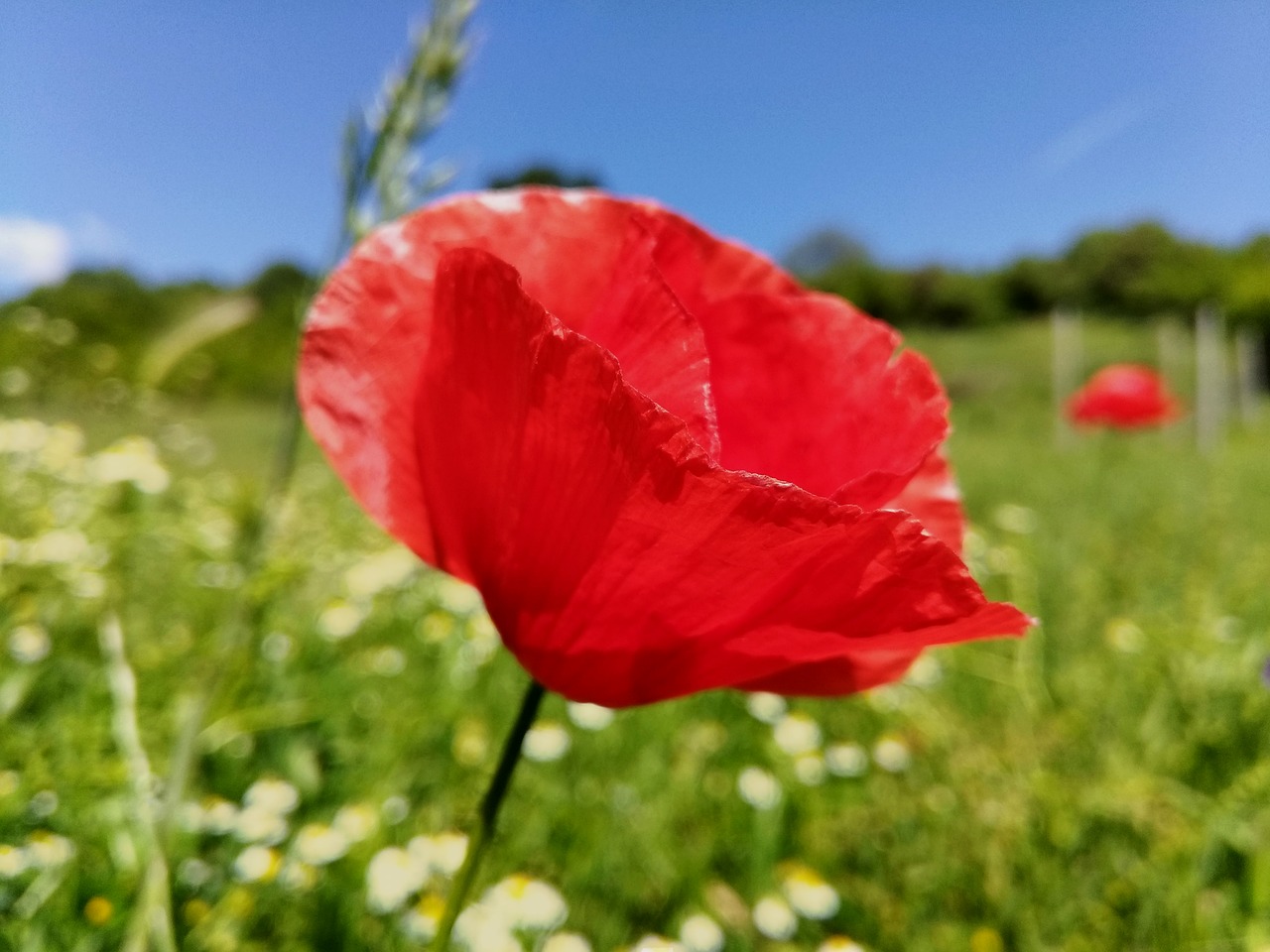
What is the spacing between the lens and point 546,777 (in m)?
1.28

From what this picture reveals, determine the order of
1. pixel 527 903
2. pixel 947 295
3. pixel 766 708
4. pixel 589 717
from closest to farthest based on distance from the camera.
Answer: pixel 527 903, pixel 589 717, pixel 766 708, pixel 947 295

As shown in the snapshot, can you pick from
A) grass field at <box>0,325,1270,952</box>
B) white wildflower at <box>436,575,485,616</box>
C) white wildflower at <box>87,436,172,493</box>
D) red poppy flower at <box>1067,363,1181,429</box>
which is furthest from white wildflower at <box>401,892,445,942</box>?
red poppy flower at <box>1067,363,1181,429</box>

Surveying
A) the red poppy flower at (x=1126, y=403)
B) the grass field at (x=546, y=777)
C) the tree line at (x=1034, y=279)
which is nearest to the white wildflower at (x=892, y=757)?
the grass field at (x=546, y=777)

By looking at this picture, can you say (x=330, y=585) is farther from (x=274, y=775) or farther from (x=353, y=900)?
(x=353, y=900)

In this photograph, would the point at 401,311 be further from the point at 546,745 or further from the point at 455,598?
the point at 455,598

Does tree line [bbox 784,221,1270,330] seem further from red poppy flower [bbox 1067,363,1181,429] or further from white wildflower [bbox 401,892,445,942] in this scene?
white wildflower [bbox 401,892,445,942]

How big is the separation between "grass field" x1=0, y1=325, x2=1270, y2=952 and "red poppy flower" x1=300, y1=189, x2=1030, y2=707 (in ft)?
0.95

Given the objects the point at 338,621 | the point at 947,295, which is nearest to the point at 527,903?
the point at 338,621

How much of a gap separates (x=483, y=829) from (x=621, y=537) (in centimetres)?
13

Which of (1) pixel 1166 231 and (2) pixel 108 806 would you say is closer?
(2) pixel 108 806

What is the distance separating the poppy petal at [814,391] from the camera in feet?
1.33

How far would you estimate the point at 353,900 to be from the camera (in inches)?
→ 35.4

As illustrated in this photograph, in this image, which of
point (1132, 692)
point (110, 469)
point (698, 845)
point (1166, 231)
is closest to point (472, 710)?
point (698, 845)

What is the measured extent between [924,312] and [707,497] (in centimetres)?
3265
